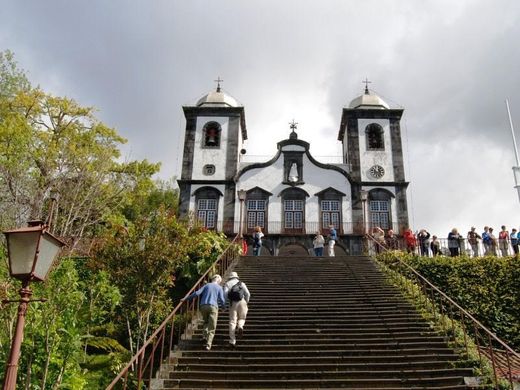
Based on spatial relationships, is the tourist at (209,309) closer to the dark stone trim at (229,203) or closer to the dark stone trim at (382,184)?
the dark stone trim at (229,203)

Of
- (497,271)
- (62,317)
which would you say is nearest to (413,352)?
(62,317)

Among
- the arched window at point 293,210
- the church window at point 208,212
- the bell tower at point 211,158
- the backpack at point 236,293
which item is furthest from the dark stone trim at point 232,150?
the backpack at point 236,293

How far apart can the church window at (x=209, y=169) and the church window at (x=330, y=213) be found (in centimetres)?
621

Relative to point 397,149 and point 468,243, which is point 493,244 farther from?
point 397,149

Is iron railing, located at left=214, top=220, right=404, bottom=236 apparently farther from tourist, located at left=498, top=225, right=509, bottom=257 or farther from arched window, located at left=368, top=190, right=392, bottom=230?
tourist, located at left=498, top=225, right=509, bottom=257

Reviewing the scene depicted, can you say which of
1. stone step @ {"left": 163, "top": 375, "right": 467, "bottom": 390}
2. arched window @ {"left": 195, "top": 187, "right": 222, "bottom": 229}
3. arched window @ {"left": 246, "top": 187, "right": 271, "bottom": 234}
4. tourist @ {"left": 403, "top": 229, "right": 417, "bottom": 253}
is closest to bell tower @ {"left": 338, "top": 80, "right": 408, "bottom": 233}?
tourist @ {"left": 403, "top": 229, "right": 417, "bottom": 253}

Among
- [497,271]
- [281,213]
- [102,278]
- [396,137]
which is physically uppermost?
[396,137]

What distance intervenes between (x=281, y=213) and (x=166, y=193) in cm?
1235

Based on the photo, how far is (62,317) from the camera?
9289 millimetres

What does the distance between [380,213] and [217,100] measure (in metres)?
11.6

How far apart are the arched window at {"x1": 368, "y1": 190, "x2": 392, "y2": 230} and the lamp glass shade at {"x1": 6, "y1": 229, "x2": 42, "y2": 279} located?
2265cm

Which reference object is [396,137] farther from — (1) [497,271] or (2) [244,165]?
(1) [497,271]

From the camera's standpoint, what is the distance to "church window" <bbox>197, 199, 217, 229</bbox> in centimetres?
2595

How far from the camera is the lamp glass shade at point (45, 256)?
4.85 m
